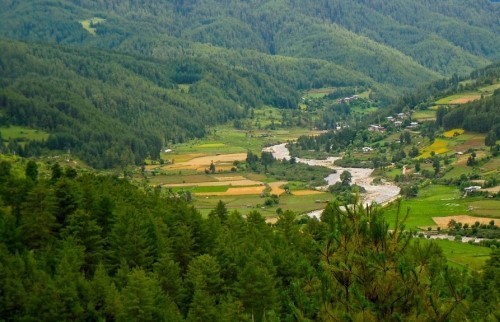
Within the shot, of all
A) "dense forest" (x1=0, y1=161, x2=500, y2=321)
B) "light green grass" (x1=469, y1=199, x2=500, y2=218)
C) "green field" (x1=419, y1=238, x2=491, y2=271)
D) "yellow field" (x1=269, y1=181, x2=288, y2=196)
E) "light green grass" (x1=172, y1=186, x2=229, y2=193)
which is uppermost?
"dense forest" (x1=0, y1=161, x2=500, y2=321)

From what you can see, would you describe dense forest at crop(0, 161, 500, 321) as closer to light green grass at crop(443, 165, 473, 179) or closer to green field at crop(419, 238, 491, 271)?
green field at crop(419, 238, 491, 271)

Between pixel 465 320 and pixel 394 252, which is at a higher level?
pixel 394 252

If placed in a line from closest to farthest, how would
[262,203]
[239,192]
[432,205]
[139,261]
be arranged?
[139,261] → [432,205] → [262,203] → [239,192]

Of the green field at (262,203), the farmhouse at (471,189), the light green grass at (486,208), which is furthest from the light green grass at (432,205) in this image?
the green field at (262,203)

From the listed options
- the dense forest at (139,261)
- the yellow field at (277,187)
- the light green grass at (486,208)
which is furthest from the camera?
the yellow field at (277,187)

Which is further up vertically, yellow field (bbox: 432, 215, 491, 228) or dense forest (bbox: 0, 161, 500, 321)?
dense forest (bbox: 0, 161, 500, 321)

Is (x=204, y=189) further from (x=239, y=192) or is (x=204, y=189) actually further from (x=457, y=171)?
(x=457, y=171)

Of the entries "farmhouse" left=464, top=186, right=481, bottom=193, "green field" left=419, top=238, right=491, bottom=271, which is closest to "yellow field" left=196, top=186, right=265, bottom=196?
"farmhouse" left=464, top=186, right=481, bottom=193

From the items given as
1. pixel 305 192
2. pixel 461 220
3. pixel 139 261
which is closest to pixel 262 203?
pixel 305 192

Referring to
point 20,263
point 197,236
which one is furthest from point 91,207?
point 20,263

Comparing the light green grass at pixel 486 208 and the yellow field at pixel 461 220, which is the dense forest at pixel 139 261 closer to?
the yellow field at pixel 461 220

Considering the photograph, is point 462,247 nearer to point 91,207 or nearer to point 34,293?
point 91,207
